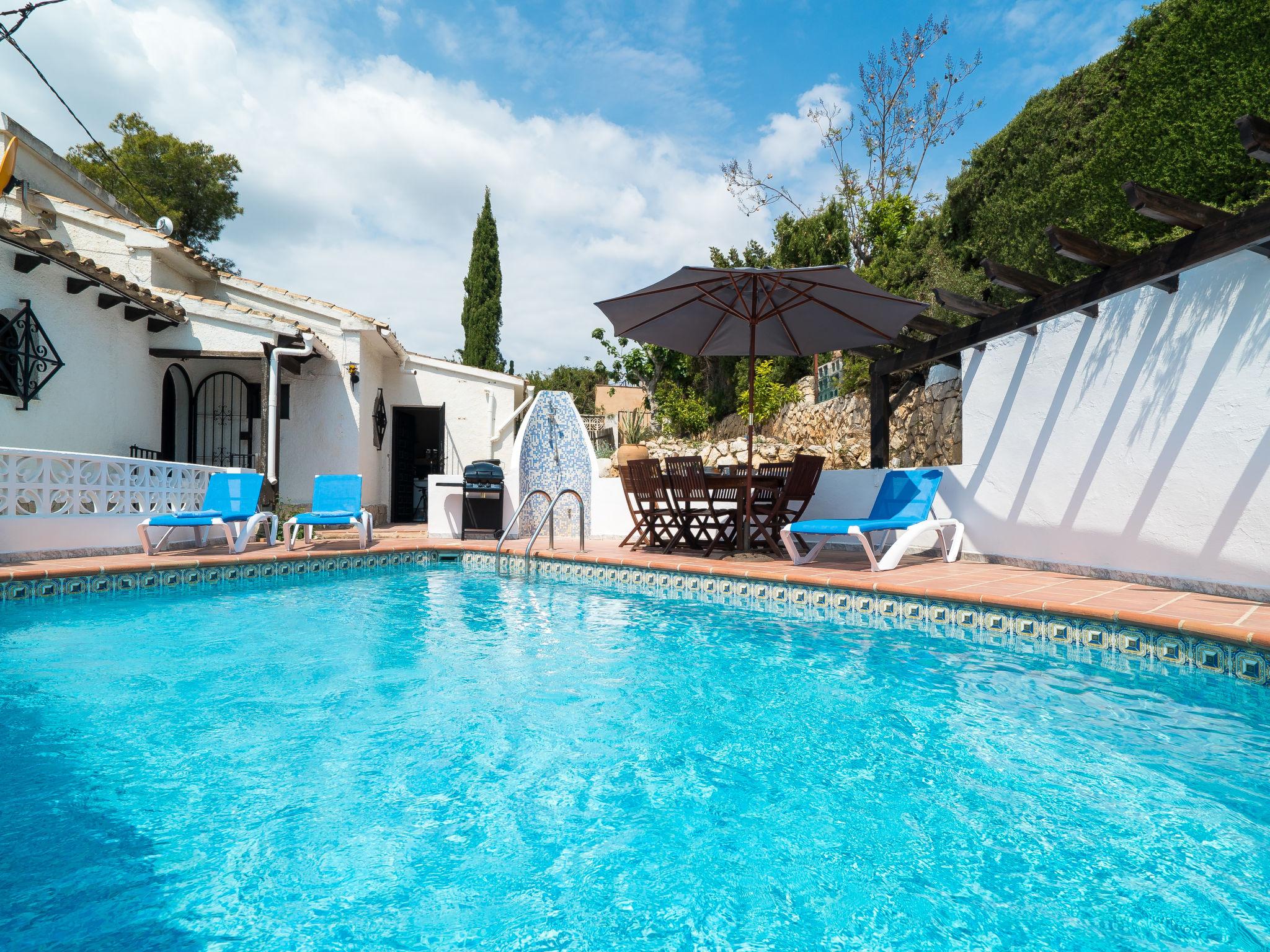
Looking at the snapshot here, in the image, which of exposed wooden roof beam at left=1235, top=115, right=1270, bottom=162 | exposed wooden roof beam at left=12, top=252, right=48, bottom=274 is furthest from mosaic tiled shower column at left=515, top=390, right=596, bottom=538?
exposed wooden roof beam at left=1235, top=115, right=1270, bottom=162

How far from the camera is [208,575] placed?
7.15 meters

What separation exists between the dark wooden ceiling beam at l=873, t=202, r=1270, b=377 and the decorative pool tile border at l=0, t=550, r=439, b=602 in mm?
6721

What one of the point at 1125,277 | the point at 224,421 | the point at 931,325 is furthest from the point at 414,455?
the point at 1125,277

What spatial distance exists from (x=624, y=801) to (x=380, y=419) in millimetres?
12154

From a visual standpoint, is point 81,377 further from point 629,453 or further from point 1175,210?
point 1175,210

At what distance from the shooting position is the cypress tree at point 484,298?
26.0 meters

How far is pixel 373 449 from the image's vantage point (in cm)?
1309

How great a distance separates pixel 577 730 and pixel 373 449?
440 inches

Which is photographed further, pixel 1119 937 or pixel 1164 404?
pixel 1164 404

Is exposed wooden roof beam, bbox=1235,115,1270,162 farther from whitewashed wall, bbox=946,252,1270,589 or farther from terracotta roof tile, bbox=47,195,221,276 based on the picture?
terracotta roof tile, bbox=47,195,221,276

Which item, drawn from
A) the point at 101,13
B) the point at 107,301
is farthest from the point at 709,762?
the point at 101,13

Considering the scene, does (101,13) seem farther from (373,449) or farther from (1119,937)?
(1119,937)

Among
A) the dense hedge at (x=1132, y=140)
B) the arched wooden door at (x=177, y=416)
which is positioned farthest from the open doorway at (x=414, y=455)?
the dense hedge at (x=1132, y=140)

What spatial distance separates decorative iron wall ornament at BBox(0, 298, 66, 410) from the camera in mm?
8117
